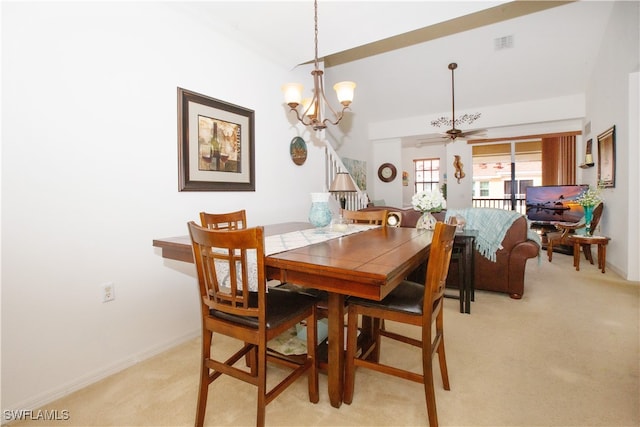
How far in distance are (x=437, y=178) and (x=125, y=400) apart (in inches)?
359

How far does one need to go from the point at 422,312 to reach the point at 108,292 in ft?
6.18

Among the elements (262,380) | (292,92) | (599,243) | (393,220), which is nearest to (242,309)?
(262,380)

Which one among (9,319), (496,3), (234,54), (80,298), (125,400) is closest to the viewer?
(9,319)

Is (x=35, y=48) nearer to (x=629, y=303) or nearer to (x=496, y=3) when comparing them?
(x=496, y=3)

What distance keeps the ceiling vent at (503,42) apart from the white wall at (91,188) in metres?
4.37

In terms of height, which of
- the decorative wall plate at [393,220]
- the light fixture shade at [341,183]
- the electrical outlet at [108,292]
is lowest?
the electrical outlet at [108,292]

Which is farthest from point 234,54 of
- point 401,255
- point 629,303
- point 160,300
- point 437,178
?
point 437,178

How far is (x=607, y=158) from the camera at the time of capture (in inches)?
170

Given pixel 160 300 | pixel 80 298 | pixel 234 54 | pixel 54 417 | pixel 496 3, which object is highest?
pixel 496 3

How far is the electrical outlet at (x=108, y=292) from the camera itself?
2.01 metres

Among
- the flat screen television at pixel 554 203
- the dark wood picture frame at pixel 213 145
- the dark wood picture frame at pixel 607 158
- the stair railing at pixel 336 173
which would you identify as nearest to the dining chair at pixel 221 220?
the dark wood picture frame at pixel 213 145

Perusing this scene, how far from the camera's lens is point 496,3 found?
2.59 metres

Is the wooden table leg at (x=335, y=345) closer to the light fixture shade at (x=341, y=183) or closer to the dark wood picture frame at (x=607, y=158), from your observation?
the light fixture shade at (x=341, y=183)

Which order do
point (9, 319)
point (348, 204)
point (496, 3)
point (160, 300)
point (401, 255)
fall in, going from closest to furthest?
1. point (401, 255)
2. point (9, 319)
3. point (160, 300)
4. point (496, 3)
5. point (348, 204)
